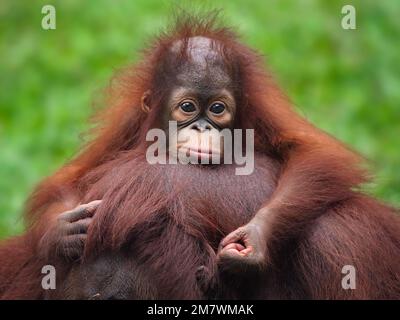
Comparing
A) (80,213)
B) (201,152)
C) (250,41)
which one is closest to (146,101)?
(201,152)

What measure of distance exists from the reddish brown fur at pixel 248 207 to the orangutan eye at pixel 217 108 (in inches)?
7.0

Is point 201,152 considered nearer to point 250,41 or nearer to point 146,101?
point 146,101

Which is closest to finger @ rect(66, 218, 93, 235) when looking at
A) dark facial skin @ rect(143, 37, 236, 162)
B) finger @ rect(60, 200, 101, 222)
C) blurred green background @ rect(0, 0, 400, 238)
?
finger @ rect(60, 200, 101, 222)

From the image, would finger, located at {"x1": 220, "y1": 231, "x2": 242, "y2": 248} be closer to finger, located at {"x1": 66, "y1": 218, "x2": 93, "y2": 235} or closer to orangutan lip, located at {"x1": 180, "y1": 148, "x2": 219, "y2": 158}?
orangutan lip, located at {"x1": 180, "y1": 148, "x2": 219, "y2": 158}

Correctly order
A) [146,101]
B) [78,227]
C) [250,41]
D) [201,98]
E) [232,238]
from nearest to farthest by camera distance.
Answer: [232,238] < [78,227] < [201,98] < [146,101] < [250,41]

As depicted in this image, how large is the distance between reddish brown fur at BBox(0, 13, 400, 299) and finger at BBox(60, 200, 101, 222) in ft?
0.19

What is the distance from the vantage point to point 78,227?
4945mm

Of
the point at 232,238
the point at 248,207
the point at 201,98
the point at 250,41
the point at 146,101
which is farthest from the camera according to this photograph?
the point at 250,41

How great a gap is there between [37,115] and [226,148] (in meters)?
4.36

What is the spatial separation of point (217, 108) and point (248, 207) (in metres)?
0.61

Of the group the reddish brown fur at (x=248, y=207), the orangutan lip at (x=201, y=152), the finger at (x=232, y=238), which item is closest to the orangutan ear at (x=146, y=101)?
the reddish brown fur at (x=248, y=207)

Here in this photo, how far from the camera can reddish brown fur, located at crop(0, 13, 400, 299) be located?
4.89 metres

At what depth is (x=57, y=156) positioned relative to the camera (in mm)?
8586

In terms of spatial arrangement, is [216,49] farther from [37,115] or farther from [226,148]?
[37,115]
